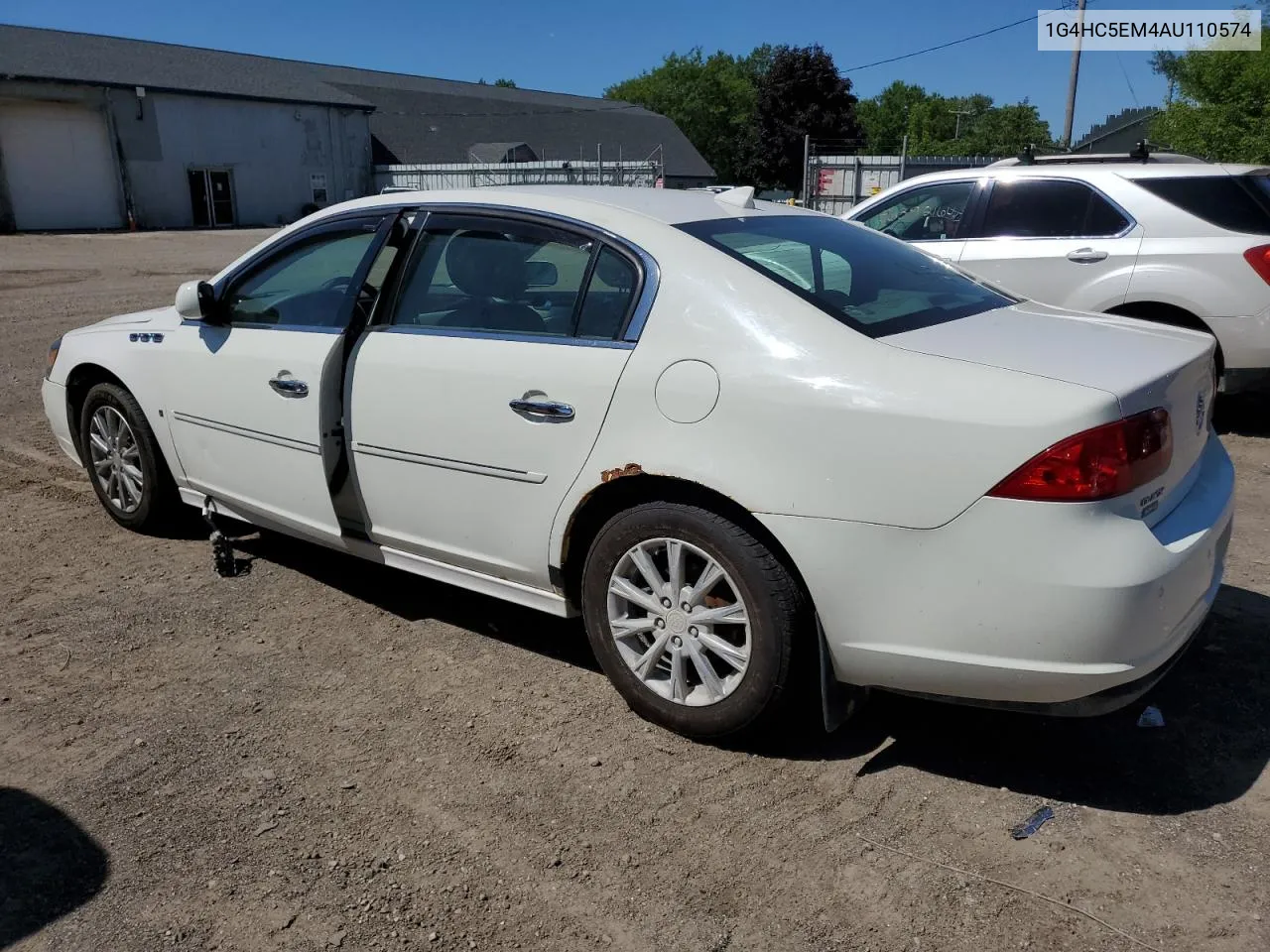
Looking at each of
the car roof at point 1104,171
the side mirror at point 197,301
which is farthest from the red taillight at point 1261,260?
the side mirror at point 197,301

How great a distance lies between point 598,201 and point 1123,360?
1759 mm

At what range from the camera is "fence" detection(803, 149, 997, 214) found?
18797 mm

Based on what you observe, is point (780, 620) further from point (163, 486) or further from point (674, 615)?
point (163, 486)

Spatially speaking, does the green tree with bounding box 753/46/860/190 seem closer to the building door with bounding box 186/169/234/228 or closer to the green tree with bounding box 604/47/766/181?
the green tree with bounding box 604/47/766/181

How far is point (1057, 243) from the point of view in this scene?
22.7 feet

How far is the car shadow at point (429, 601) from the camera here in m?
4.02

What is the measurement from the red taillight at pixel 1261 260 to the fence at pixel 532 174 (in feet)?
64.0

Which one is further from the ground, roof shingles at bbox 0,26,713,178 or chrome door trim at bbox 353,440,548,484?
roof shingles at bbox 0,26,713,178

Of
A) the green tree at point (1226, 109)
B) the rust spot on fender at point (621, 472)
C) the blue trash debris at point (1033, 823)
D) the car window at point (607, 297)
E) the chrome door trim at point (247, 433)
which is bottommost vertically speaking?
the blue trash debris at point (1033, 823)

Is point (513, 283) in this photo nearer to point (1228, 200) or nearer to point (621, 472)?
point (621, 472)

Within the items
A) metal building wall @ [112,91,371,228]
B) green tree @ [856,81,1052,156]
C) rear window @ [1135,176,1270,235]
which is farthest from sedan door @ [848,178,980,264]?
green tree @ [856,81,1052,156]

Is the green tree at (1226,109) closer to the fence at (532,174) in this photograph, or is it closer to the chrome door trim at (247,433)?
the fence at (532,174)

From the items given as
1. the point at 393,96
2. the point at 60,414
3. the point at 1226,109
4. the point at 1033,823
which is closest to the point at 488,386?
the point at 1033,823

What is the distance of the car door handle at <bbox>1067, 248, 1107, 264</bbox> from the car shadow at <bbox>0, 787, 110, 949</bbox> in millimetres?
6449
